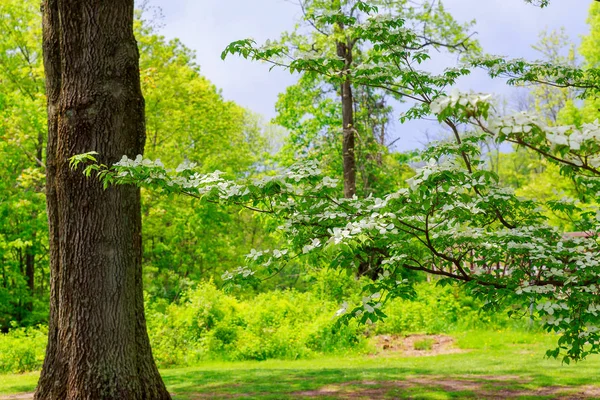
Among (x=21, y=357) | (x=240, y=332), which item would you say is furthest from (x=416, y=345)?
(x=21, y=357)

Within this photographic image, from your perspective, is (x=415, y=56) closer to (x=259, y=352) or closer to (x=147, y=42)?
(x=259, y=352)

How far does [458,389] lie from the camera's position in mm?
7914

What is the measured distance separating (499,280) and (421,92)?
6.60 ft

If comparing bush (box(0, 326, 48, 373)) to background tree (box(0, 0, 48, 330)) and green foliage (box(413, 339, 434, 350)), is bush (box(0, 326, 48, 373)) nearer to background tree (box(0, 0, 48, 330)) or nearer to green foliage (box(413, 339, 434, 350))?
background tree (box(0, 0, 48, 330))

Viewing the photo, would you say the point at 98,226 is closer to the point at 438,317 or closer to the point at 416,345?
the point at 416,345

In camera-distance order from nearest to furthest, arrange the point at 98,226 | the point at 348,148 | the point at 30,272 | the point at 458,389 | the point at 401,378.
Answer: the point at 98,226 → the point at 458,389 → the point at 401,378 → the point at 348,148 → the point at 30,272

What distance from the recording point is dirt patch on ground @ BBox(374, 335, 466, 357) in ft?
41.9

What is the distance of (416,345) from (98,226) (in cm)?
896

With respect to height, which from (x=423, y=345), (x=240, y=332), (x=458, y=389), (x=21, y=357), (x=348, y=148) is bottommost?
(x=458, y=389)

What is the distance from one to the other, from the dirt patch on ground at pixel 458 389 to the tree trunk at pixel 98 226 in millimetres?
2550

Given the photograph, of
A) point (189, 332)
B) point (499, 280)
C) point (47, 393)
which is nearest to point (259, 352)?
point (189, 332)

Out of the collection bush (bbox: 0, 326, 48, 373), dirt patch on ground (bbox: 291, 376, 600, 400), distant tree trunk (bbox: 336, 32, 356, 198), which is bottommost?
dirt patch on ground (bbox: 291, 376, 600, 400)

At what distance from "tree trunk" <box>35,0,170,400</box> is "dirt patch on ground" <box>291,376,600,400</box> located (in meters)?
2.55

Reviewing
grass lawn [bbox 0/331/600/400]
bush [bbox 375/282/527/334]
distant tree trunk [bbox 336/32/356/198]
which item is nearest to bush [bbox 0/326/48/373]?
grass lawn [bbox 0/331/600/400]
